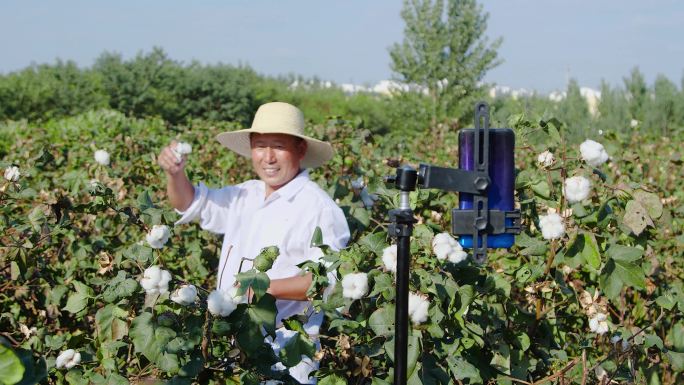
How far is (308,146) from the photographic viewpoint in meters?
2.98

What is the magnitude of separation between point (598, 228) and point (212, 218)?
4.40ft

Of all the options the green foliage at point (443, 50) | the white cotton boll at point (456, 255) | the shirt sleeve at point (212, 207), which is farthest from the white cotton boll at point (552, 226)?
the green foliage at point (443, 50)

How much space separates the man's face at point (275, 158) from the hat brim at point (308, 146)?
1.7 inches

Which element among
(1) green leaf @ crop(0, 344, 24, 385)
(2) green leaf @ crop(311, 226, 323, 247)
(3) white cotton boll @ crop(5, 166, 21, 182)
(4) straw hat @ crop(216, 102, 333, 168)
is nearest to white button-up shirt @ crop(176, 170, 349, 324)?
(4) straw hat @ crop(216, 102, 333, 168)

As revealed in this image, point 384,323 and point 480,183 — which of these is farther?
point 384,323

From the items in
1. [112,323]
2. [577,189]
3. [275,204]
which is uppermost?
[577,189]

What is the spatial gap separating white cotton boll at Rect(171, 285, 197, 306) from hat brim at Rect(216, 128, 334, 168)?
1.04 m

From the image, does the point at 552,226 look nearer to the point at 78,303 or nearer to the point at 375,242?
the point at 375,242

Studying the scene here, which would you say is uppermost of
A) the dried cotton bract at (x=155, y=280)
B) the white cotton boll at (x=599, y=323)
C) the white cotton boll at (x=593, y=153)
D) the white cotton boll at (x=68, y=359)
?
the white cotton boll at (x=593, y=153)

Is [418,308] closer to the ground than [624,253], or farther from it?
closer to the ground

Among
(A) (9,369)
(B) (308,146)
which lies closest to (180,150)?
(B) (308,146)

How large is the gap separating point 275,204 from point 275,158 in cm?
16

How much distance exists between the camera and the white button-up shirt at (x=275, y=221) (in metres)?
2.61

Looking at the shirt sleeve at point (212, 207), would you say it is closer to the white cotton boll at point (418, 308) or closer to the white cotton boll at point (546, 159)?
the white cotton boll at point (546, 159)
